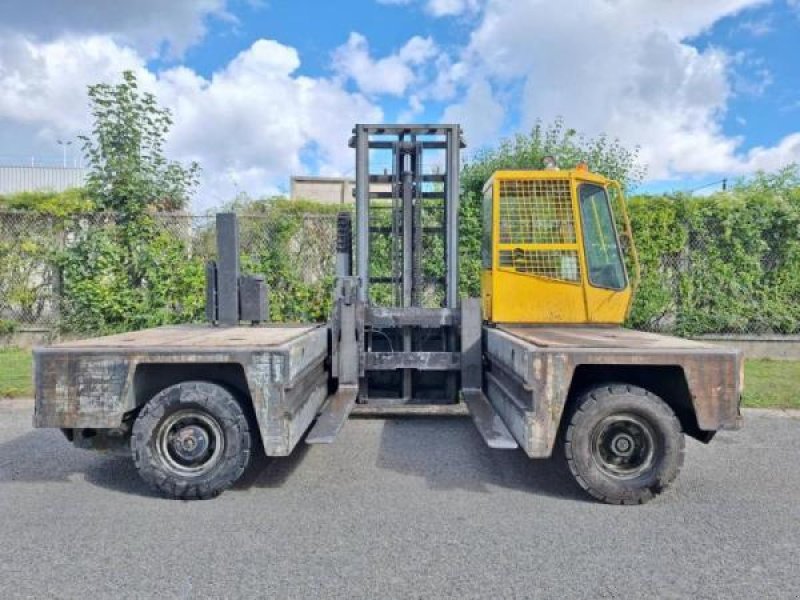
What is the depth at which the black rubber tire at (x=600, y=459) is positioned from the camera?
14.7 feet

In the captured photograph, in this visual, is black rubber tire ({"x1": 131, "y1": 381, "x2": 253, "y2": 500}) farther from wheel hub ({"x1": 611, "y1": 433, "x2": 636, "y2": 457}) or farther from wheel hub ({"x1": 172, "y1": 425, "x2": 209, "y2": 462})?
wheel hub ({"x1": 611, "y1": 433, "x2": 636, "y2": 457})

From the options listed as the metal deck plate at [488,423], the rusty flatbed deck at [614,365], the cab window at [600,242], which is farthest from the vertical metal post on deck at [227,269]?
the cab window at [600,242]

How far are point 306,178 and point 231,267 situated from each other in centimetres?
1815

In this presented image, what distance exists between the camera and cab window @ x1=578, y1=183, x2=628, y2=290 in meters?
6.13

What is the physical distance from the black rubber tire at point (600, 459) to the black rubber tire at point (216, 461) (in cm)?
240

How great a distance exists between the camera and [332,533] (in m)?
3.96

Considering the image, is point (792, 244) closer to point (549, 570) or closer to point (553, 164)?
point (553, 164)

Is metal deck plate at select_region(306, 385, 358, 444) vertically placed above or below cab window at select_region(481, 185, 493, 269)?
below

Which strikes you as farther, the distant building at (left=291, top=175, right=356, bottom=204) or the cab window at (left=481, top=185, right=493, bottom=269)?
the distant building at (left=291, top=175, right=356, bottom=204)

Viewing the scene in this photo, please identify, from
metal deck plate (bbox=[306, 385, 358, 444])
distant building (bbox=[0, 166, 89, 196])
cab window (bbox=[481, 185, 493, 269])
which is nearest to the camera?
metal deck plate (bbox=[306, 385, 358, 444])

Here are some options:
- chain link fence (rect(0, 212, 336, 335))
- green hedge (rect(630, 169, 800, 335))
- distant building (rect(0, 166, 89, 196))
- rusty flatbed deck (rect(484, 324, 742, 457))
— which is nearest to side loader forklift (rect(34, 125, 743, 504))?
rusty flatbed deck (rect(484, 324, 742, 457))

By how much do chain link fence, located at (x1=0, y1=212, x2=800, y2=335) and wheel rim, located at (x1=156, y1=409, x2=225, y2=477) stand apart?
6.52 meters

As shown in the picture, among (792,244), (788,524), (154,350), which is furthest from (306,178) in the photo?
(788,524)

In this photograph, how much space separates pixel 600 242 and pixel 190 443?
417cm
